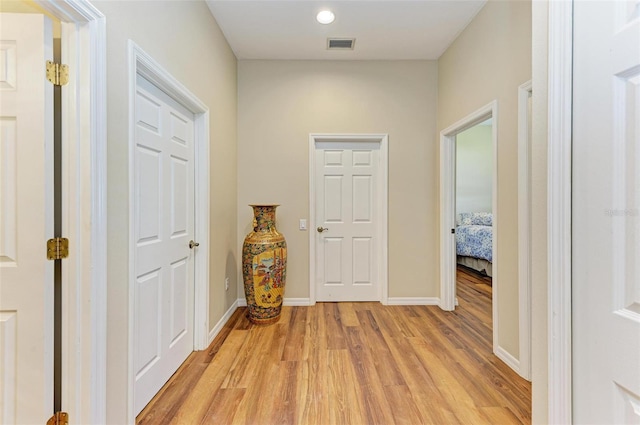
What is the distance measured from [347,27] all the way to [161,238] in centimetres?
247

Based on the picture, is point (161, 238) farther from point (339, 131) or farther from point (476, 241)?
point (476, 241)

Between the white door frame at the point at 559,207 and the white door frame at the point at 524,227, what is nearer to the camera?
the white door frame at the point at 559,207

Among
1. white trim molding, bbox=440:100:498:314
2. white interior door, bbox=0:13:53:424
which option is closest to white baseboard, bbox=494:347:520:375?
white trim molding, bbox=440:100:498:314

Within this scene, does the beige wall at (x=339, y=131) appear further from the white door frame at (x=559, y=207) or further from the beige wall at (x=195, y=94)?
the white door frame at (x=559, y=207)

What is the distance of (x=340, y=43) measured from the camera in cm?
278

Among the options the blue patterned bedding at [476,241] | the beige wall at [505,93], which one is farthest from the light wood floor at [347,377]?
the blue patterned bedding at [476,241]

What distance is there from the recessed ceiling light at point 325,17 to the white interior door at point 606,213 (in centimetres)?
207

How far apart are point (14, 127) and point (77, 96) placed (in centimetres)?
25

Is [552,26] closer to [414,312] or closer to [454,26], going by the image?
[454,26]

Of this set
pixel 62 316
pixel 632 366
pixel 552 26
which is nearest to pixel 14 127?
pixel 62 316

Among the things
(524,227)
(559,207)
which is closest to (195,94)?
(559,207)

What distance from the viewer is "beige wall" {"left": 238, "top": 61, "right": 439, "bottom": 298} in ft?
10.2

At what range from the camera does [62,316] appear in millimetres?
1073

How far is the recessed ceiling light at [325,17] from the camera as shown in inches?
92.3
